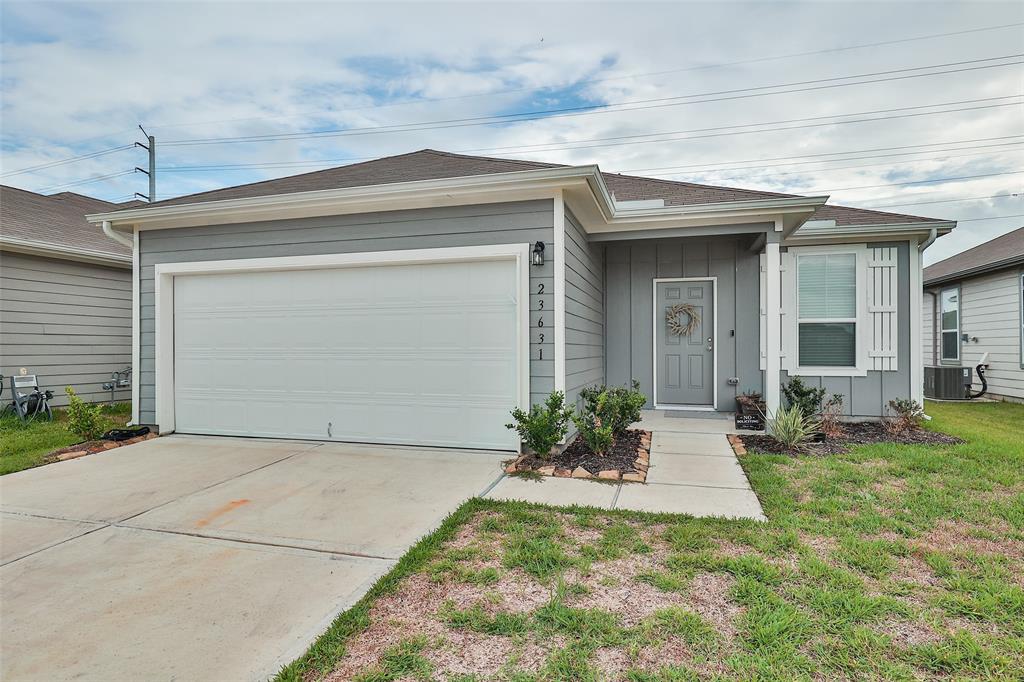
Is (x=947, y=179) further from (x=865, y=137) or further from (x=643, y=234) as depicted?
(x=643, y=234)

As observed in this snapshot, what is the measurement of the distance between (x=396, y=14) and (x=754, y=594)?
755 centimetres

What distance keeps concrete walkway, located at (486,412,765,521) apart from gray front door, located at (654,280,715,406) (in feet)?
6.72

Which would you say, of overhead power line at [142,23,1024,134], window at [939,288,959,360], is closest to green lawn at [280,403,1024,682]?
window at [939,288,959,360]

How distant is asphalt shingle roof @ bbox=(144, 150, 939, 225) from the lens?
5.95 metres

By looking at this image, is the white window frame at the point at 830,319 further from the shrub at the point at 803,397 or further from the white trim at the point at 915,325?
the shrub at the point at 803,397

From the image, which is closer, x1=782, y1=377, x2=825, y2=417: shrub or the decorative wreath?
x1=782, y1=377, x2=825, y2=417: shrub

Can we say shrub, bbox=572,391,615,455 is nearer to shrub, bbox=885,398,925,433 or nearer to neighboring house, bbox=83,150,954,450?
neighboring house, bbox=83,150,954,450

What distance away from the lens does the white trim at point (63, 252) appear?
6.58 meters

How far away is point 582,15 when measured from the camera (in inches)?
272

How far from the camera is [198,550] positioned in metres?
2.78

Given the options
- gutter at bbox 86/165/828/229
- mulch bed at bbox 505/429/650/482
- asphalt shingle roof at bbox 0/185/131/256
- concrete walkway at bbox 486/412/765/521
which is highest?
asphalt shingle roof at bbox 0/185/131/256

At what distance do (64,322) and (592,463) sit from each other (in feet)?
26.6

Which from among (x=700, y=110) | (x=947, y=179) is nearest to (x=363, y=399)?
(x=700, y=110)

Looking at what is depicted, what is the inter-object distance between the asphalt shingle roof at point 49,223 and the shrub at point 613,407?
769 centimetres
